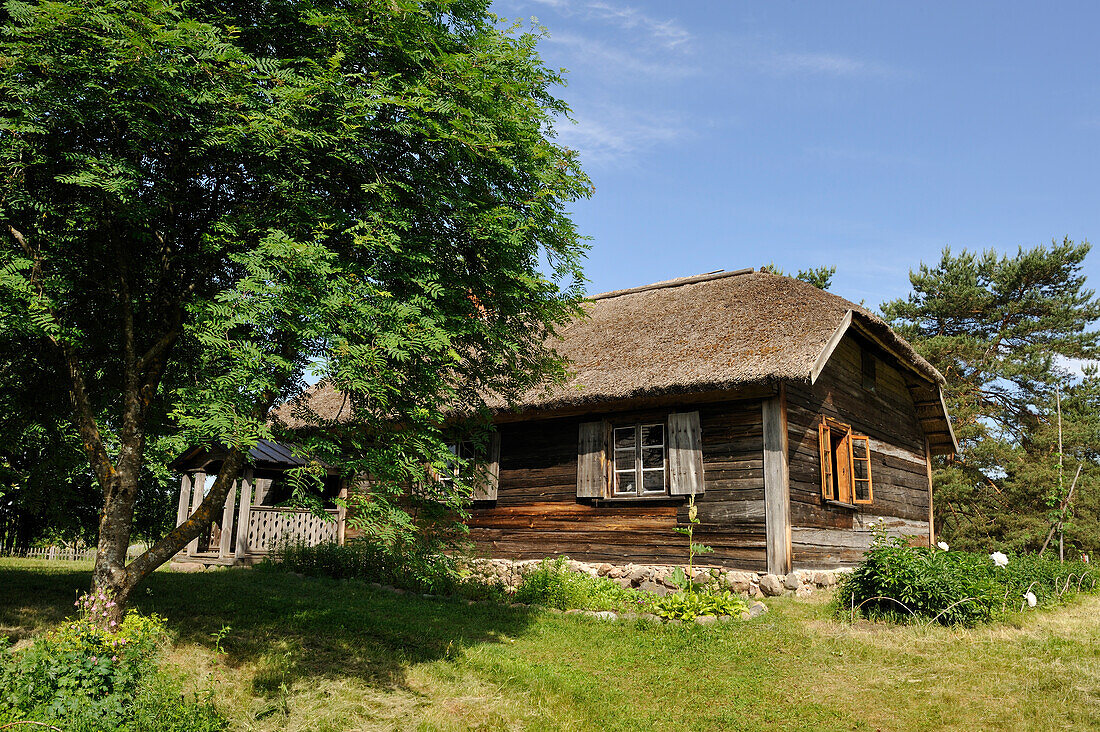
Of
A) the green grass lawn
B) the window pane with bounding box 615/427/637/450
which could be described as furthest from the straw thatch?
the green grass lawn

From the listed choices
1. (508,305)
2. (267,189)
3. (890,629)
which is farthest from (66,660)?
(890,629)

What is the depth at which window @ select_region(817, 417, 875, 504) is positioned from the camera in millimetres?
12414

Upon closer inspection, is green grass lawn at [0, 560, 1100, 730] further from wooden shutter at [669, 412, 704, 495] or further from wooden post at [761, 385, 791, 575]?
wooden shutter at [669, 412, 704, 495]

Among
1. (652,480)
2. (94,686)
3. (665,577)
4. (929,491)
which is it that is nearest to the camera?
(94,686)

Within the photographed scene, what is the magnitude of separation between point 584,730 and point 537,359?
13.1ft

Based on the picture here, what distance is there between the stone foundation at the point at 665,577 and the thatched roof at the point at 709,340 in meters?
2.59

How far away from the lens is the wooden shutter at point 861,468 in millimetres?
13289

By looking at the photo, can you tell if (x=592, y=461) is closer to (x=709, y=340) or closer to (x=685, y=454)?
(x=685, y=454)

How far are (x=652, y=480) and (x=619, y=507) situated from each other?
0.68 metres

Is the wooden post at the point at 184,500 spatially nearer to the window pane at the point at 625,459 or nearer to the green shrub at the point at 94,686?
the window pane at the point at 625,459

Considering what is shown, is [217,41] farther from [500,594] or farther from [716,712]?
[500,594]

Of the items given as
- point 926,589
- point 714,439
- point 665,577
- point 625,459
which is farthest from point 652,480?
point 926,589

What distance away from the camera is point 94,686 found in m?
5.10

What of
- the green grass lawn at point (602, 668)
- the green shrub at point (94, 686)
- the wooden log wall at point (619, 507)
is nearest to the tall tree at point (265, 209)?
the green shrub at point (94, 686)
